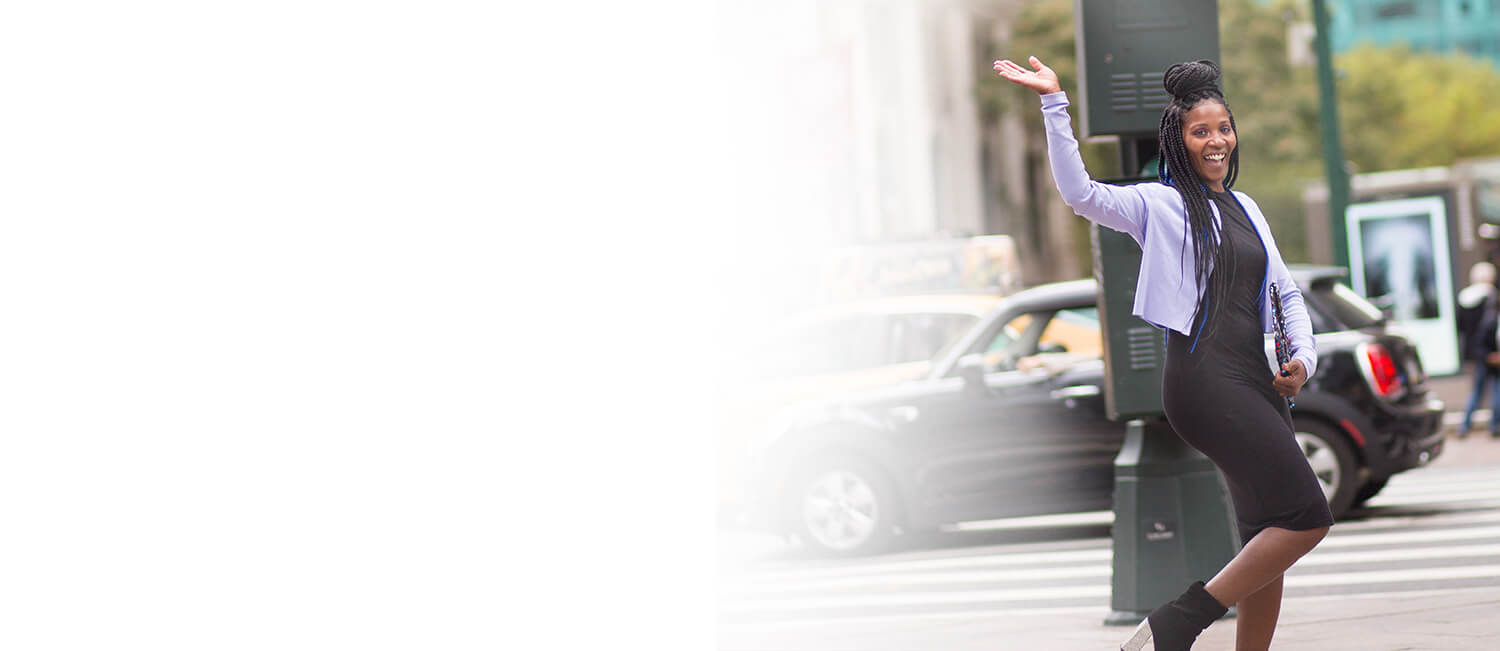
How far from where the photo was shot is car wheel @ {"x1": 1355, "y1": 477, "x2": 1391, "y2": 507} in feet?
34.6

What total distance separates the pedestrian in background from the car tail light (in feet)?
23.0

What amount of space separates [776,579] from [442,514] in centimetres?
322

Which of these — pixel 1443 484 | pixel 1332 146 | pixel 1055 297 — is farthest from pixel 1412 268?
pixel 1055 297

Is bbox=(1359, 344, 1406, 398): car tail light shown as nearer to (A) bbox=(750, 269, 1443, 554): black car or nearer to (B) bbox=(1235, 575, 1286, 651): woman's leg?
(A) bbox=(750, 269, 1443, 554): black car

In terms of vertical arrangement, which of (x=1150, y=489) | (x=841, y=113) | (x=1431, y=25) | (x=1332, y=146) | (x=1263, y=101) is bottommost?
(x=1150, y=489)

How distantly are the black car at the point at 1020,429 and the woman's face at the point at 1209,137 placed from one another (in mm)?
5225

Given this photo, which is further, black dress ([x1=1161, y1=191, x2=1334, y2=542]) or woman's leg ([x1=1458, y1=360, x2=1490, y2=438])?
woman's leg ([x1=1458, y1=360, x2=1490, y2=438])

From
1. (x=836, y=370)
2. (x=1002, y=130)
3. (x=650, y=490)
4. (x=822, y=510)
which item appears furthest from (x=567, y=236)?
(x=1002, y=130)

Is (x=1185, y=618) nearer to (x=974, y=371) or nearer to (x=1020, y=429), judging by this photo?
(x=1020, y=429)

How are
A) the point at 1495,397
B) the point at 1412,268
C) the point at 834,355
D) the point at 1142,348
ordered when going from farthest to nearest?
the point at 1412,268 → the point at 1495,397 → the point at 834,355 → the point at 1142,348

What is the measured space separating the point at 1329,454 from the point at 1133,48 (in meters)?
4.31

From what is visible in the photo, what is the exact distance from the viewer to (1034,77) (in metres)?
4.61

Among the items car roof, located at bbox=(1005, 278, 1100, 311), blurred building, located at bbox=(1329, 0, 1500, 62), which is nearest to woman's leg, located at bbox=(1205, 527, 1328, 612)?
car roof, located at bbox=(1005, 278, 1100, 311)

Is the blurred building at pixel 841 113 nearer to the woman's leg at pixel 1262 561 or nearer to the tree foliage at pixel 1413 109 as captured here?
the tree foliage at pixel 1413 109
